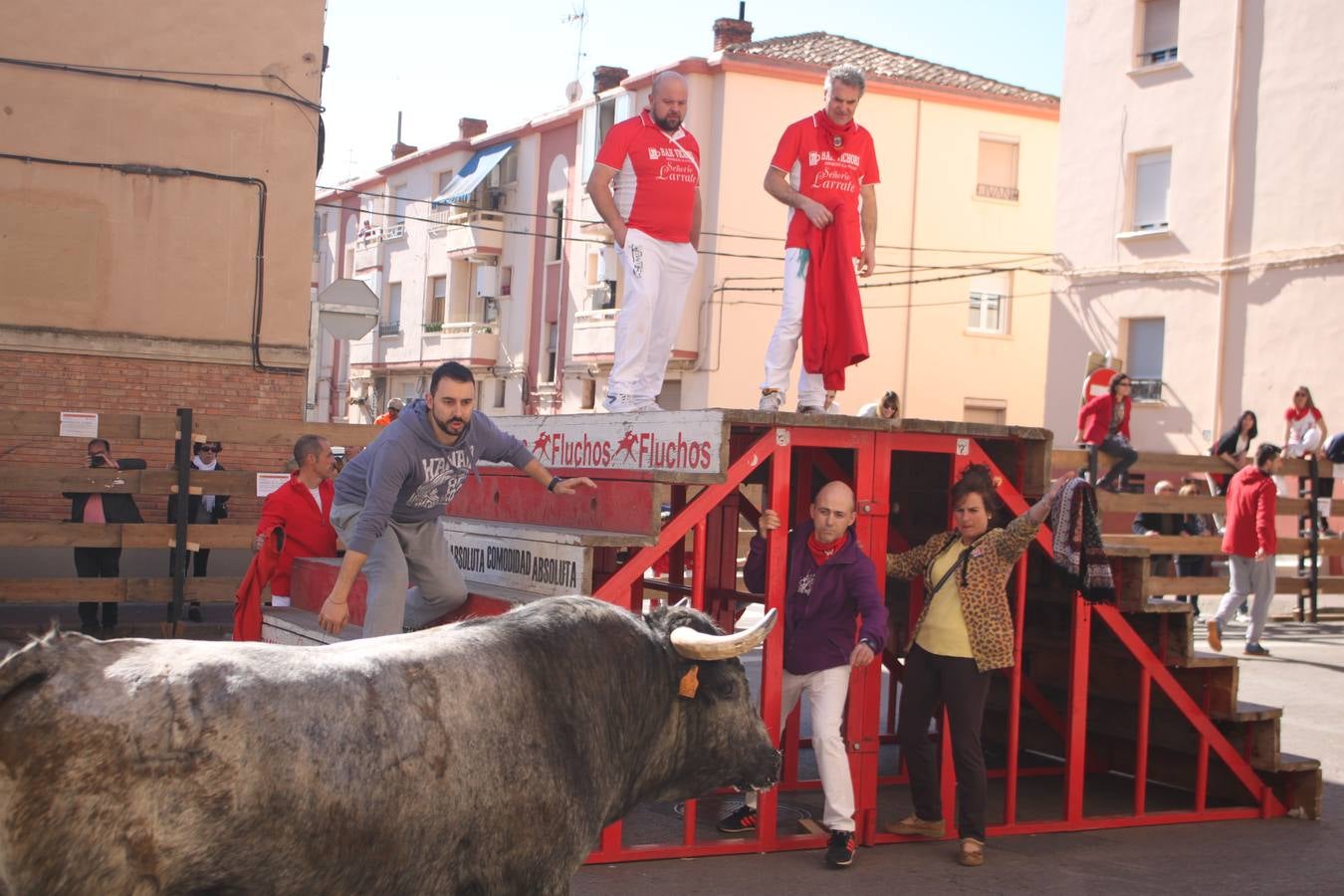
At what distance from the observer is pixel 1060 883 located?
6.48 meters

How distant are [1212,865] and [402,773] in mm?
4841

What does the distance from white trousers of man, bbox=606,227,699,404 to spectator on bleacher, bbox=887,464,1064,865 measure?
6.81 ft

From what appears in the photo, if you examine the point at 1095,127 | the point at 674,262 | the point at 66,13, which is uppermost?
the point at 1095,127

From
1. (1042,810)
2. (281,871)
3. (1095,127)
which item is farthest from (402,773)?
(1095,127)

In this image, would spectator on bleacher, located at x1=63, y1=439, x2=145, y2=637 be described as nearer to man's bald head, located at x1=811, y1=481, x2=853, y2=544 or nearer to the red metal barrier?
the red metal barrier

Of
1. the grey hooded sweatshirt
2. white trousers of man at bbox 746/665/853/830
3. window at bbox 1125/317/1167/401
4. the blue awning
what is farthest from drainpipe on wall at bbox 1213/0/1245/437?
the blue awning

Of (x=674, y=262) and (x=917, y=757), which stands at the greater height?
(x=674, y=262)

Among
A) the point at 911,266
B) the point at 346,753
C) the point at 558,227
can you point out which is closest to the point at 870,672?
the point at 346,753

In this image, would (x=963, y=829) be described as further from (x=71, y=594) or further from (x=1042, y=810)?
(x=71, y=594)

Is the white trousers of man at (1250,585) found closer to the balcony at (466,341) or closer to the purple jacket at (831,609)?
the purple jacket at (831,609)

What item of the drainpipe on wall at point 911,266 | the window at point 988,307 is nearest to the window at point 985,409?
the window at point 988,307

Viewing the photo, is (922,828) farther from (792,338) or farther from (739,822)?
(792,338)

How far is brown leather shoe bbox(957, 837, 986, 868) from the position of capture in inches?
263

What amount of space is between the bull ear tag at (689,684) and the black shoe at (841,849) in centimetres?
255
